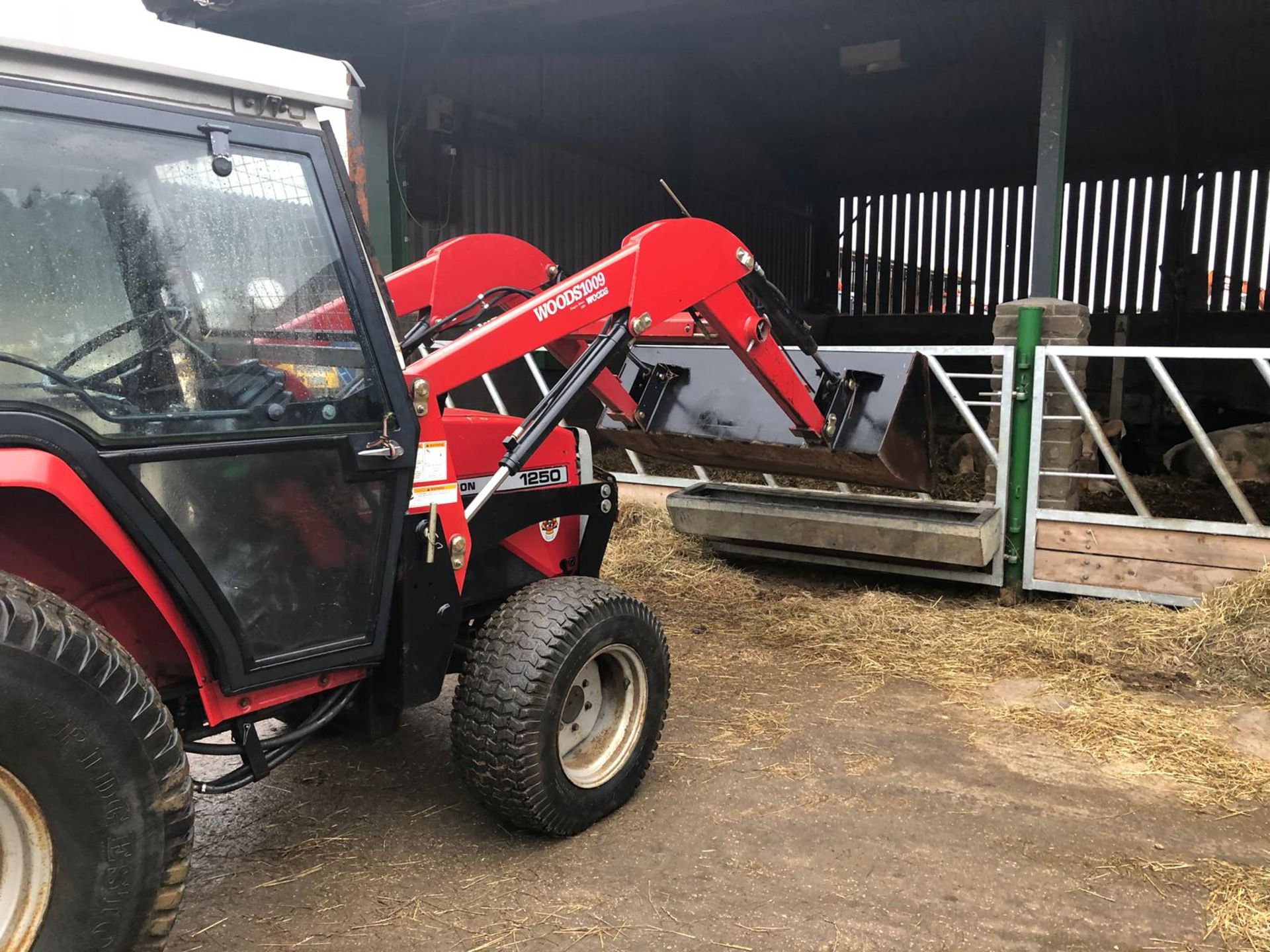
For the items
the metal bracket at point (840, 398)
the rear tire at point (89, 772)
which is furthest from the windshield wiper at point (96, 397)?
the metal bracket at point (840, 398)

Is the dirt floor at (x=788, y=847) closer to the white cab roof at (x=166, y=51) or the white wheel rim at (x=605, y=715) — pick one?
the white wheel rim at (x=605, y=715)

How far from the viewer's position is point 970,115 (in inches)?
502

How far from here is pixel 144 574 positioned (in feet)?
6.61

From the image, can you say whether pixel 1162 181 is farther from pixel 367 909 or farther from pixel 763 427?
pixel 367 909

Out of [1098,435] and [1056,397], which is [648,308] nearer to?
[1098,435]

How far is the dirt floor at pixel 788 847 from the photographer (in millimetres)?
2475

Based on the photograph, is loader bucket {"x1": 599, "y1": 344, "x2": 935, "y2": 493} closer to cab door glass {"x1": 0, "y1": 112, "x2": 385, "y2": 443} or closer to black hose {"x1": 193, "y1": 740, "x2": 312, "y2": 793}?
cab door glass {"x1": 0, "y1": 112, "x2": 385, "y2": 443}

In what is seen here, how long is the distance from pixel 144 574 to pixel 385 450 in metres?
0.61

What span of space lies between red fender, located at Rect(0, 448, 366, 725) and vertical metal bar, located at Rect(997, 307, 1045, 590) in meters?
3.93

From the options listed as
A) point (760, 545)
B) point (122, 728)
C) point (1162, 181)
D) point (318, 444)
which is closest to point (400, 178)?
point (760, 545)

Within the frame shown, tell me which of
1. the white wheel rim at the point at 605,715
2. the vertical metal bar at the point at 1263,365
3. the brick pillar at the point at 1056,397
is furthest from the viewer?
the brick pillar at the point at 1056,397

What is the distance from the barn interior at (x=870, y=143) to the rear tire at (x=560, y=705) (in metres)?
1.38

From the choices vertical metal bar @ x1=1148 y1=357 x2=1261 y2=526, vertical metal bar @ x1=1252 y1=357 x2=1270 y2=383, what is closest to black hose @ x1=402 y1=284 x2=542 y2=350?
vertical metal bar @ x1=1148 y1=357 x2=1261 y2=526

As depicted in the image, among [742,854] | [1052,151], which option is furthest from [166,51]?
[1052,151]
